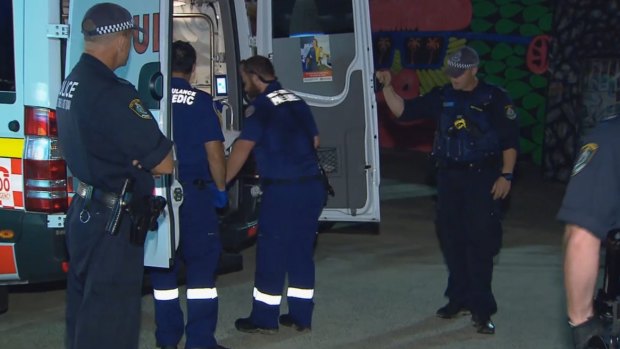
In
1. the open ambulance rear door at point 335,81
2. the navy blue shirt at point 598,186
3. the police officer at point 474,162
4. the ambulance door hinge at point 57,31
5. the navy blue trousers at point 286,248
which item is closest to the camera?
the navy blue shirt at point 598,186

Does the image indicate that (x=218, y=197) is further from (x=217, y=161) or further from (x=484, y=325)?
(x=484, y=325)

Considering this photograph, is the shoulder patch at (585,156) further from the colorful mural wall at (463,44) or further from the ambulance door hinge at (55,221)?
the colorful mural wall at (463,44)

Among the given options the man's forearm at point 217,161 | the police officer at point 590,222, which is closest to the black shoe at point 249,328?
the man's forearm at point 217,161

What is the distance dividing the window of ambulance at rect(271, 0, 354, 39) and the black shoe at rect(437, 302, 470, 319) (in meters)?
2.16

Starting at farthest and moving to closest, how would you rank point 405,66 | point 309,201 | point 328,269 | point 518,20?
point 405,66 < point 518,20 < point 328,269 < point 309,201

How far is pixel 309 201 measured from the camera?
579 centimetres

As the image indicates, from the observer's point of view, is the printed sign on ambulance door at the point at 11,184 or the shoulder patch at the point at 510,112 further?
the shoulder patch at the point at 510,112

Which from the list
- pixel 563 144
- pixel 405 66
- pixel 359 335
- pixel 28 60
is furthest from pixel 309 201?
pixel 405 66

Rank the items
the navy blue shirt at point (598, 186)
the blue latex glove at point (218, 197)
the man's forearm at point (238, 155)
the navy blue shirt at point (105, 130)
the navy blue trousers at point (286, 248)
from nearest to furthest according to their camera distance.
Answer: the navy blue shirt at point (598, 186) → the navy blue shirt at point (105, 130) → the blue latex glove at point (218, 197) → the man's forearm at point (238, 155) → the navy blue trousers at point (286, 248)

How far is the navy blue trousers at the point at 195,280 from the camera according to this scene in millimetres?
5328

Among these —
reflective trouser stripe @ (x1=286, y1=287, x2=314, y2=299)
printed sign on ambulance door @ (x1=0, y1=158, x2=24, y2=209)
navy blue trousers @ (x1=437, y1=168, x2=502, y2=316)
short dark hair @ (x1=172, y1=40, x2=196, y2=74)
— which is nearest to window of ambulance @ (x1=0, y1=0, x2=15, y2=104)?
printed sign on ambulance door @ (x1=0, y1=158, x2=24, y2=209)

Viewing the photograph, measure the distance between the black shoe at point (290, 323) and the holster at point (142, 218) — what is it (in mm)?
1941

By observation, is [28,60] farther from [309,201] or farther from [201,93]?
[309,201]

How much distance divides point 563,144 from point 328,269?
217 inches
